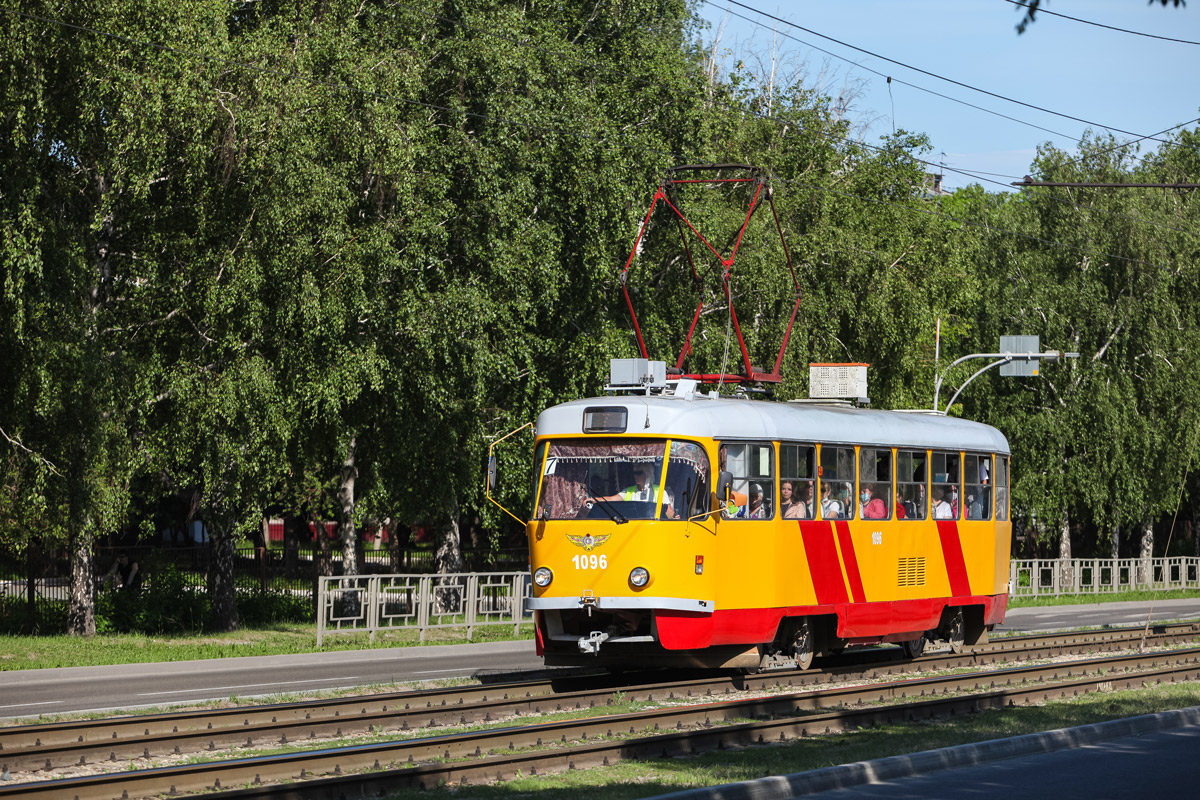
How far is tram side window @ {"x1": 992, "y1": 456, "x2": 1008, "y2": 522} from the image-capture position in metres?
24.0

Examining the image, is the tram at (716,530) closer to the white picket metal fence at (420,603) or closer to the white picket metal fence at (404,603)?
the white picket metal fence at (420,603)

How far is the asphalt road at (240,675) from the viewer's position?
17.7 meters

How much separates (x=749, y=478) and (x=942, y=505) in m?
5.03

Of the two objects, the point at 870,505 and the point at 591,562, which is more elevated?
the point at 870,505

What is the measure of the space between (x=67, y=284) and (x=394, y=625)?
26.0 ft

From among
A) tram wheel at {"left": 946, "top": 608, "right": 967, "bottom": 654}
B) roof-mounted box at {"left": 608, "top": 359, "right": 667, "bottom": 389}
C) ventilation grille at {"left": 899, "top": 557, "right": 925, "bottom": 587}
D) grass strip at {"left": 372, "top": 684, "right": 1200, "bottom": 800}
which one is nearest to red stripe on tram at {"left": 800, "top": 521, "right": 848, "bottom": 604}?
ventilation grille at {"left": 899, "top": 557, "right": 925, "bottom": 587}

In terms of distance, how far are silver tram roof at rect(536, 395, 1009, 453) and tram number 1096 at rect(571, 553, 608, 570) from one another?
1.47 metres

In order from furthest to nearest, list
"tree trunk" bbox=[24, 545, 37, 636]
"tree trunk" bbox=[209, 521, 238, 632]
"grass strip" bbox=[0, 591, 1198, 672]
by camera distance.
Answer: "tree trunk" bbox=[209, 521, 238, 632]
"tree trunk" bbox=[24, 545, 37, 636]
"grass strip" bbox=[0, 591, 1198, 672]

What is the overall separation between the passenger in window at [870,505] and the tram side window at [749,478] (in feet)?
6.93

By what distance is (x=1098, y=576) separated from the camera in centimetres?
4831

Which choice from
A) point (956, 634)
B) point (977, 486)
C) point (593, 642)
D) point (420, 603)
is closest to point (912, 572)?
point (977, 486)

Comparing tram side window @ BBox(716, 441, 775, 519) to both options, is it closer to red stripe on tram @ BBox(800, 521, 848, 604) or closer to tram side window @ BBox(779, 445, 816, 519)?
tram side window @ BBox(779, 445, 816, 519)

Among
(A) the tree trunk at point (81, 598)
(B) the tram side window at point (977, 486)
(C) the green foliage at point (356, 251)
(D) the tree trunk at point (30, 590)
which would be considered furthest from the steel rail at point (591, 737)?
(D) the tree trunk at point (30, 590)

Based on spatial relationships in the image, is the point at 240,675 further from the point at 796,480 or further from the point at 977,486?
the point at 977,486
